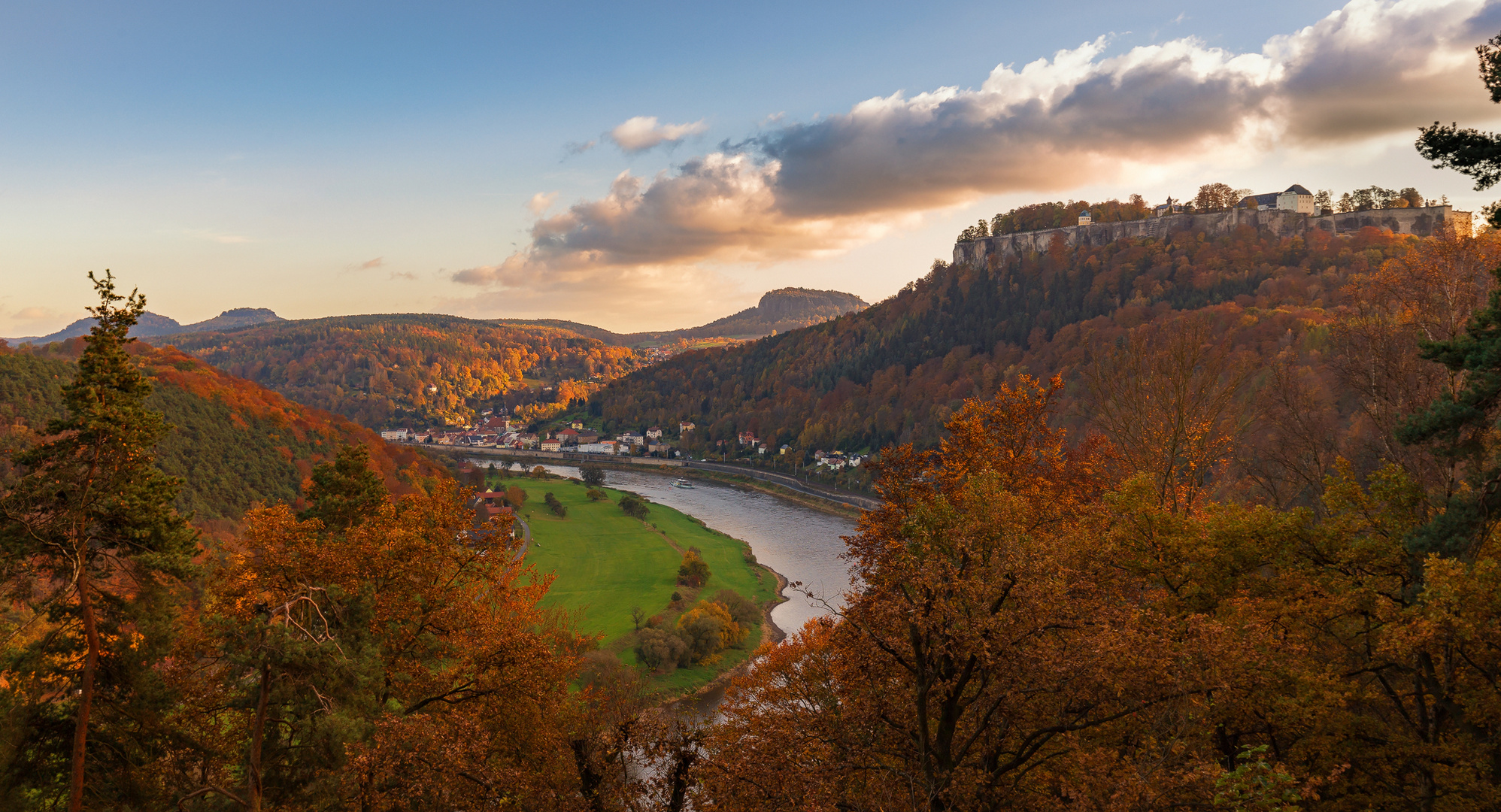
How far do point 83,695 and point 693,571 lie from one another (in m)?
39.4

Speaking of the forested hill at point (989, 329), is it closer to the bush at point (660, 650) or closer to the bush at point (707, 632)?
the bush at point (707, 632)

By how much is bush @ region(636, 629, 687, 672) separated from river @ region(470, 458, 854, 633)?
6.76 metres

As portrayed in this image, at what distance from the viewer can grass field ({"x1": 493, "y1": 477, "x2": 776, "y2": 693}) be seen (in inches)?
1452

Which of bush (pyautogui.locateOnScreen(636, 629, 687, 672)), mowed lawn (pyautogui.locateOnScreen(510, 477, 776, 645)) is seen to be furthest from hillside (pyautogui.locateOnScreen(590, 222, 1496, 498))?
bush (pyautogui.locateOnScreen(636, 629, 687, 672))

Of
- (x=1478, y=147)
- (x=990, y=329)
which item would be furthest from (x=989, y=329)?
(x=1478, y=147)

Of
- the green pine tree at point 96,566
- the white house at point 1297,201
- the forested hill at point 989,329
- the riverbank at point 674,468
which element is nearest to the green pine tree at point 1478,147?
the green pine tree at point 96,566

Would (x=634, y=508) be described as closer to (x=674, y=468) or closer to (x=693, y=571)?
(x=693, y=571)

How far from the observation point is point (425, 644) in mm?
11062

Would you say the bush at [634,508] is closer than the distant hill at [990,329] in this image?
Yes

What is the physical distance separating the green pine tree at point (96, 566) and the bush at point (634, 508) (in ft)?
192

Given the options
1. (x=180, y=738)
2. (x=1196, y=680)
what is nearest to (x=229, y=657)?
(x=180, y=738)

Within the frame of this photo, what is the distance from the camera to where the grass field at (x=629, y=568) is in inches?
1452

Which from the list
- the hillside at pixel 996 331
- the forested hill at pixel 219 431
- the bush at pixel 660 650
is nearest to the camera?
the bush at pixel 660 650

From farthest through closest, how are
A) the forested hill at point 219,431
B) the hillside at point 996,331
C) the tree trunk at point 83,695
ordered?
the hillside at point 996,331 < the forested hill at point 219,431 < the tree trunk at point 83,695
